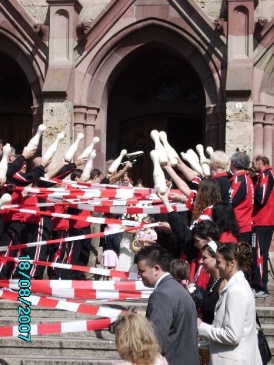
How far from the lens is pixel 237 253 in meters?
6.96

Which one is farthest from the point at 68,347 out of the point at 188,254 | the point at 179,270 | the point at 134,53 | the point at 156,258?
the point at 134,53

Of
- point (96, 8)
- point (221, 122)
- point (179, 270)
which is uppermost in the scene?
point (96, 8)

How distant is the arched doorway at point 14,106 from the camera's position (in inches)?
802

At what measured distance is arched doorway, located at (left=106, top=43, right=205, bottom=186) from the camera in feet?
65.1

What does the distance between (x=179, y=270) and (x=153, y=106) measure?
12.5 meters

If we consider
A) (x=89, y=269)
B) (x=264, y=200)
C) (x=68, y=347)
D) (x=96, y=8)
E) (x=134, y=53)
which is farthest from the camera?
(x=134, y=53)

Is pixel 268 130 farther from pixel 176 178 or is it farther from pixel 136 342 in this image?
pixel 136 342

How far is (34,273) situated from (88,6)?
7542 mm

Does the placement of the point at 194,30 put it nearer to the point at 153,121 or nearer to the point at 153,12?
the point at 153,12

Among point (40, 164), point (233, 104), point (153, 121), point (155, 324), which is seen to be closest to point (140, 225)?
point (40, 164)

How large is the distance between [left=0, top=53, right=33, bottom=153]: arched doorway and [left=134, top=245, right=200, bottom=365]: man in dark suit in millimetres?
14001

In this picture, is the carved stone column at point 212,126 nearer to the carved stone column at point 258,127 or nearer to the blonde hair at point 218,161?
the carved stone column at point 258,127

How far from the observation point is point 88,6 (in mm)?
17844

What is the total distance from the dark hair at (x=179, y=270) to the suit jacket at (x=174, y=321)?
1.15m
